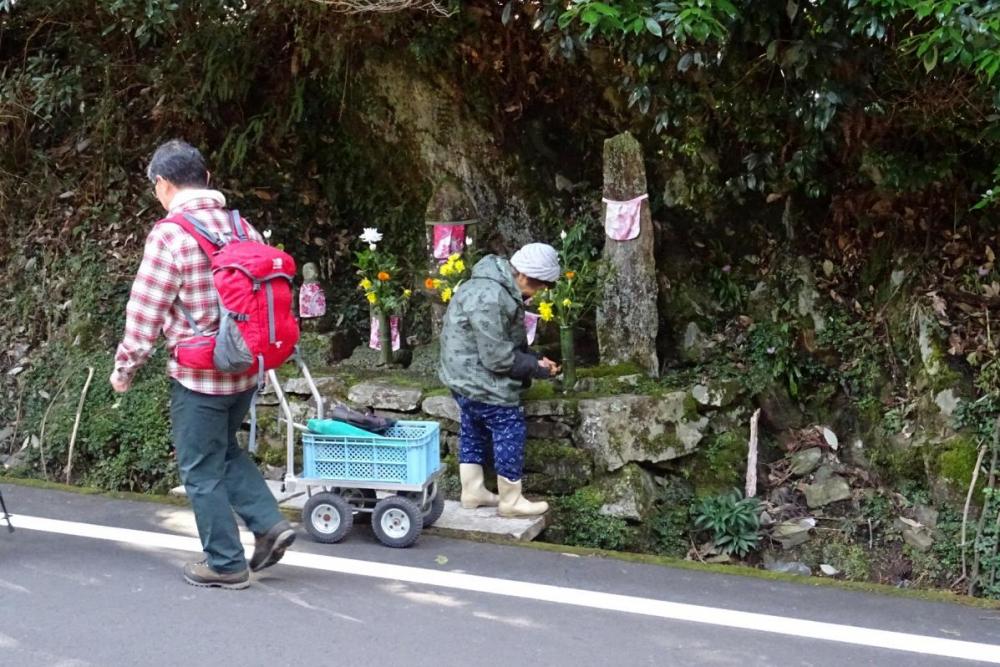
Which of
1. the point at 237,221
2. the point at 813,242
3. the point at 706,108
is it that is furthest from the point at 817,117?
the point at 237,221

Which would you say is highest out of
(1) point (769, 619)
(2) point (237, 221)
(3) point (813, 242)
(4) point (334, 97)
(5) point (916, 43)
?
(4) point (334, 97)

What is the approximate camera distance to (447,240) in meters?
7.81

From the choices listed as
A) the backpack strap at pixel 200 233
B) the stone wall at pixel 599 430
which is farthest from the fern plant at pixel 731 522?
the backpack strap at pixel 200 233

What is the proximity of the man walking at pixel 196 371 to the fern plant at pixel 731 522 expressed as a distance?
3.10 m

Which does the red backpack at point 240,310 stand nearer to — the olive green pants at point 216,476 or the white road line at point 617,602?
the olive green pants at point 216,476

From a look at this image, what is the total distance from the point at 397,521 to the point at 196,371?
1508mm

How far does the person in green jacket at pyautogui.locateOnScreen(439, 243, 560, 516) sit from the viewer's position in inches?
224

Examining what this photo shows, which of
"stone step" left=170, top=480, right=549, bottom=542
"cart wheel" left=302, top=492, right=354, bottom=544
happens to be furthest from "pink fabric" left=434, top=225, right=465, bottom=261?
"cart wheel" left=302, top=492, right=354, bottom=544

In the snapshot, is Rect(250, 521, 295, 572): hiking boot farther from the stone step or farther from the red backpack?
the stone step

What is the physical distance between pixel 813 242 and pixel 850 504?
6.35 ft

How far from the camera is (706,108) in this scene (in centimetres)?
723

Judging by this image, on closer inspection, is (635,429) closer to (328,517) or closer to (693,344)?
(693,344)

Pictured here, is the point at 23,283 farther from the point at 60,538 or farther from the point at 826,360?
the point at 826,360

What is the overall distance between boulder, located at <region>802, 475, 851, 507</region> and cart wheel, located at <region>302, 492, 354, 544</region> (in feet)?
10.6
